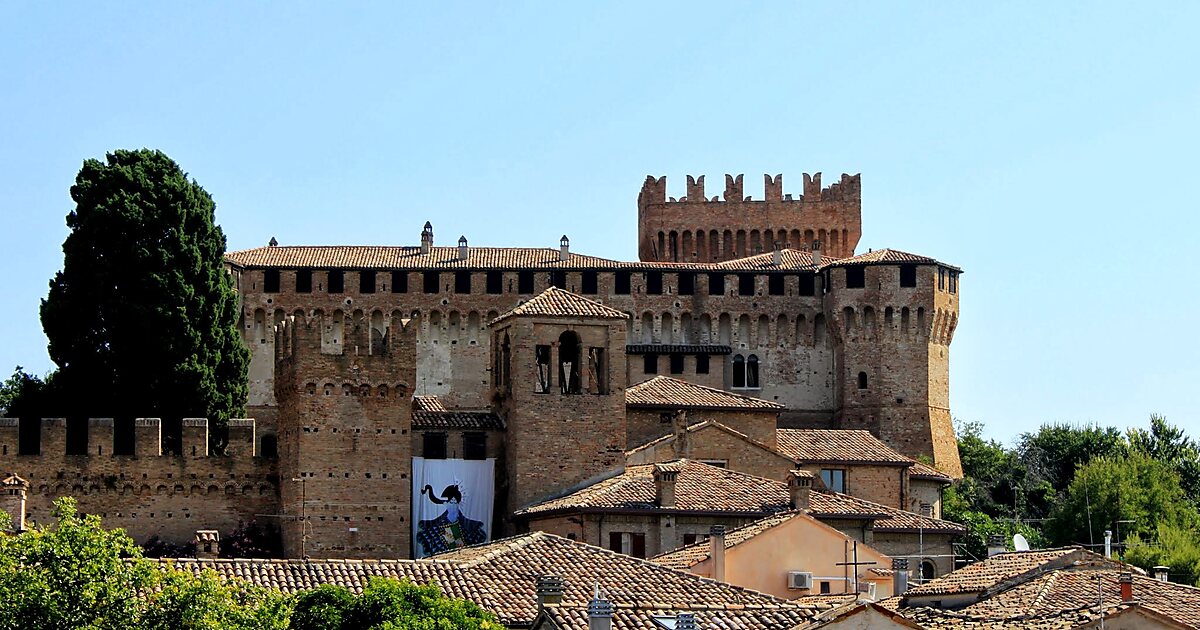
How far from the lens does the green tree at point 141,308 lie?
202ft

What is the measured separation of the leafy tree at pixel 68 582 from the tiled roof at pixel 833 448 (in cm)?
3288

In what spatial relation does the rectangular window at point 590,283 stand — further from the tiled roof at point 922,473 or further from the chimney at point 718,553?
the chimney at point 718,553

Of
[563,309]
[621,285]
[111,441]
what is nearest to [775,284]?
[621,285]

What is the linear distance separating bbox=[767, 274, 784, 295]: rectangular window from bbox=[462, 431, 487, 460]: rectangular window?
28533mm

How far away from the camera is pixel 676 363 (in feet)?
268

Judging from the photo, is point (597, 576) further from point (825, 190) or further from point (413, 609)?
point (825, 190)

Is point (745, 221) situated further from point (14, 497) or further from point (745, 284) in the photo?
point (14, 497)

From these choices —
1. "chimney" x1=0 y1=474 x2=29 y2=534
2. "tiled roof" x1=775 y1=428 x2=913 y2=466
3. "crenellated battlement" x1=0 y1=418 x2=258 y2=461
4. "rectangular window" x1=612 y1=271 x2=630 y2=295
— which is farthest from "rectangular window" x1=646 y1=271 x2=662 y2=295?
"chimney" x1=0 y1=474 x2=29 y2=534

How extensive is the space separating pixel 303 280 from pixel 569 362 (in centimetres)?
2568

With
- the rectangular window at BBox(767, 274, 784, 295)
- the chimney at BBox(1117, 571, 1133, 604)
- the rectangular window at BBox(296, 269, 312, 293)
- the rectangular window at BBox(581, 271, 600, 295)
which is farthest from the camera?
the rectangular window at BBox(767, 274, 784, 295)

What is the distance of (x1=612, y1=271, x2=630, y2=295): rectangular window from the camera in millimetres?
84812

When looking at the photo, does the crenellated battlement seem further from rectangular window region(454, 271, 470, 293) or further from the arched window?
rectangular window region(454, 271, 470, 293)

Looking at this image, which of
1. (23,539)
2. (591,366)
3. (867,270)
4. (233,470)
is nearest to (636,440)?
(591,366)

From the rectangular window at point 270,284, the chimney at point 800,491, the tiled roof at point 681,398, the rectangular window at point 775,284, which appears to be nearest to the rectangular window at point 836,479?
the tiled roof at point 681,398
